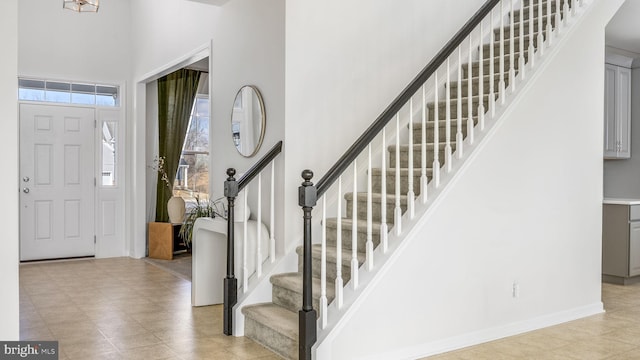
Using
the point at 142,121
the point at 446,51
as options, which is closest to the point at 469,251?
the point at 446,51

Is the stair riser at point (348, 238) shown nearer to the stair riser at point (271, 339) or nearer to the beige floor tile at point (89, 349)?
the stair riser at point (271, 339)

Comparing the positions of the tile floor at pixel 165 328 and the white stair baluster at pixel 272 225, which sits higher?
the white stair baluster at pixel 272 225

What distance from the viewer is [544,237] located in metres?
4.12

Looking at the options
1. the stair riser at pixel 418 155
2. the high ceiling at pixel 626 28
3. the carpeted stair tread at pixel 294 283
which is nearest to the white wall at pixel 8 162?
the carpeted stair tread at pixel 294 283

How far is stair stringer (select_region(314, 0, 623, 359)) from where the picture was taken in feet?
10.5

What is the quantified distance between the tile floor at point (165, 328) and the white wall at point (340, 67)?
105 centimetres

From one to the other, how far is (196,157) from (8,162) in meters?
5.18

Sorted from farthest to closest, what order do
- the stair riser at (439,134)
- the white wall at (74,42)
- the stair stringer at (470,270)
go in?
the white wall at (74,42), the stair riser at (439,134), the stair stringer at (470,270)

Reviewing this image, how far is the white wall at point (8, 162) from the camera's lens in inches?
113

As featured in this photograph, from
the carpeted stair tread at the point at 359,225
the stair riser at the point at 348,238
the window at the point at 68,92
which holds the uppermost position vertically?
Answer: the window at the point at 68,92

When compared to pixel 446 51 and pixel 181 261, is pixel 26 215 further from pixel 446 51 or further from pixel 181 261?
pixel 446 51

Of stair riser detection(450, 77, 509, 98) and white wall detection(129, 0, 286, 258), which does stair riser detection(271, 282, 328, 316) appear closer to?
white wall detection(129, 0, 286, 258)

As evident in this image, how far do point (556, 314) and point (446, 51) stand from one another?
2.24 metres

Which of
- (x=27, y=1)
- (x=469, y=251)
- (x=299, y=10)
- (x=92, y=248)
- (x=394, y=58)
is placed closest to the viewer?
(x=469, y=251)
